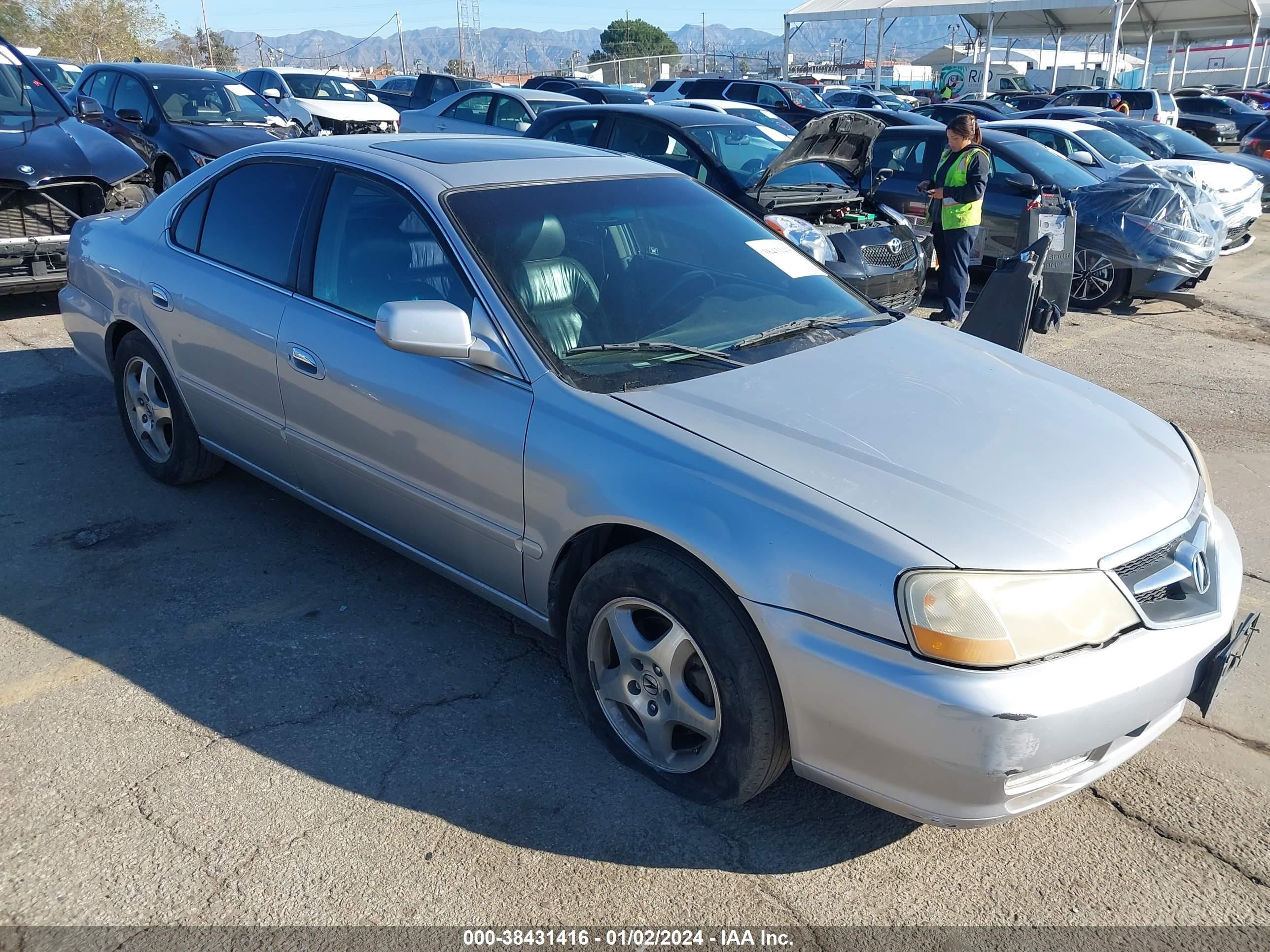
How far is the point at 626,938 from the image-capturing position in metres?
2.39

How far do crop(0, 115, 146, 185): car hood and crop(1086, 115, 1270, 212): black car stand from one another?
41.1 ft

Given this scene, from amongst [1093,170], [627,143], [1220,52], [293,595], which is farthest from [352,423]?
[1220,52]

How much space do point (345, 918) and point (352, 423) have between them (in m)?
1.65

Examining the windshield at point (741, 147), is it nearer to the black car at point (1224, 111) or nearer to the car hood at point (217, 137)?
the car hood at point (217, 137)

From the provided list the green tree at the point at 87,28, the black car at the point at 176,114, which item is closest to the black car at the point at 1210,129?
the black car at the point at 176,114

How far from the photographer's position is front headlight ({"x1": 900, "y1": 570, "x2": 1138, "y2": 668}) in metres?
2.27

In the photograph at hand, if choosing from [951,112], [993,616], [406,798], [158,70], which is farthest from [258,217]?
[951,112]

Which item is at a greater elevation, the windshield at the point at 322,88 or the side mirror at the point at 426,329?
the windshield at the point at 322,88

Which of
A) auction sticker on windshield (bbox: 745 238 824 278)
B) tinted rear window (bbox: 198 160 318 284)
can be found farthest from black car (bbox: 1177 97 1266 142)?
tinted rear window (bbox: 198 160 318 284)

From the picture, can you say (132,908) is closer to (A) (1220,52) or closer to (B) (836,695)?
(B) (836,695)

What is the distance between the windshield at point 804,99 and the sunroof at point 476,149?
1707 cm

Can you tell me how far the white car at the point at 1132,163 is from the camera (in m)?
11.4

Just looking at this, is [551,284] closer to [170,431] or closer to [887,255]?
[170,431]

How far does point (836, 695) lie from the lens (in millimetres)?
2375
